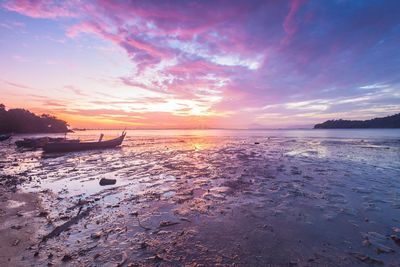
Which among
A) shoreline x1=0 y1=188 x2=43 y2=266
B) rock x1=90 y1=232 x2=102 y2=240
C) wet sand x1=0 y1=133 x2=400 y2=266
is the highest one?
shoreline x1=0 y1=188 x2=43 y2=266

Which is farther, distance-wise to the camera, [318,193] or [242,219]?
[318,193]

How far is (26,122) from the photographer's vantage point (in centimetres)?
10138

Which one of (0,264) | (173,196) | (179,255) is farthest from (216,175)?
(0,264)

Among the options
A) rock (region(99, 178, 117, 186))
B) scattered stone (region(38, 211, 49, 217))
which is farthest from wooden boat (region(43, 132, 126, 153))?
scattered stone (region(38, 211, 49, 217))

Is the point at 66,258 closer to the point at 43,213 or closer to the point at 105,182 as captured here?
the point at 43,213

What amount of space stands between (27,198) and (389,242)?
49.7 ft

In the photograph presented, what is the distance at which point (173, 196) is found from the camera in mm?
11094

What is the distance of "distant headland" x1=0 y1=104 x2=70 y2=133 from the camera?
90.9 m

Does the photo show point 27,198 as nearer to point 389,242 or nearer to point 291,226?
point 291,226

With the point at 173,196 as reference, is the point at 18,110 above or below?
above

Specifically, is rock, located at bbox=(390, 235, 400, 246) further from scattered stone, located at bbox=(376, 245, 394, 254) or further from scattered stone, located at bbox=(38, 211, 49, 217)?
scattered stone, located at bbox=(38, 211, 49, 217)

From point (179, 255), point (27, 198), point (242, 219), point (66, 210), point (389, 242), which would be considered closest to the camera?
point (179, 255)

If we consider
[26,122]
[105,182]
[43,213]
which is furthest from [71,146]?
[26,122]

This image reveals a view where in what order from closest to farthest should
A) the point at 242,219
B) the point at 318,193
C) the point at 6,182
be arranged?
the point at 242,219 → the point at 318,193 → the point at 6,182
